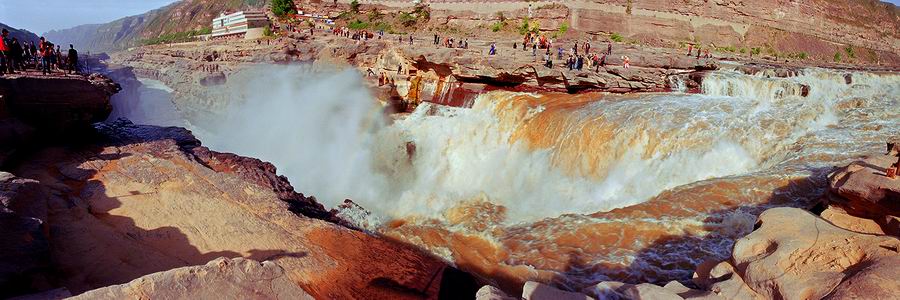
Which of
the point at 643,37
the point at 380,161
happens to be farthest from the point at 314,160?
the point at 643,37

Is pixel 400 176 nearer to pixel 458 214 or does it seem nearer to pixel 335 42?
pixel 458 214

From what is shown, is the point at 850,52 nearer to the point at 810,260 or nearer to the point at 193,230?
the point at 810,260

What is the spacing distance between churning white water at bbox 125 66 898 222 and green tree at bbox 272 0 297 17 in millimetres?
9183

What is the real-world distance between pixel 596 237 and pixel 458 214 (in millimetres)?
3226

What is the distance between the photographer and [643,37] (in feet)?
73.1

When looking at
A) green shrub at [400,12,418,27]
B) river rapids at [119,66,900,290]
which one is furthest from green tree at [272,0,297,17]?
river rapids at [119,66,900,290]

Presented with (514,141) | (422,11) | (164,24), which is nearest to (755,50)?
(422,11)

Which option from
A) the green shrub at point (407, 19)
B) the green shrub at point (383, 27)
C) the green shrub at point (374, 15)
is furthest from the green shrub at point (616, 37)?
the green shrub at point (374, 15)

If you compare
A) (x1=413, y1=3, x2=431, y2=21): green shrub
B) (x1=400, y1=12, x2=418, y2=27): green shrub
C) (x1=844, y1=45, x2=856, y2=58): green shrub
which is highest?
(x1=413, y1=3, x2=431, y2=21): green shrub

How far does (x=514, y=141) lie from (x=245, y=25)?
1929cm

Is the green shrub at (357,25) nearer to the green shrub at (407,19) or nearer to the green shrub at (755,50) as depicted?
the green shrub at (407,19)

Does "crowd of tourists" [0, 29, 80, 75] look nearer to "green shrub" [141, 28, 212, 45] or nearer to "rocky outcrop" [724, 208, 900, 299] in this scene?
"rocky outcrop" [724, 208, 900, 299]

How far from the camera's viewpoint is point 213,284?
127 inches

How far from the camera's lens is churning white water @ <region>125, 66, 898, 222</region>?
27.8ft
